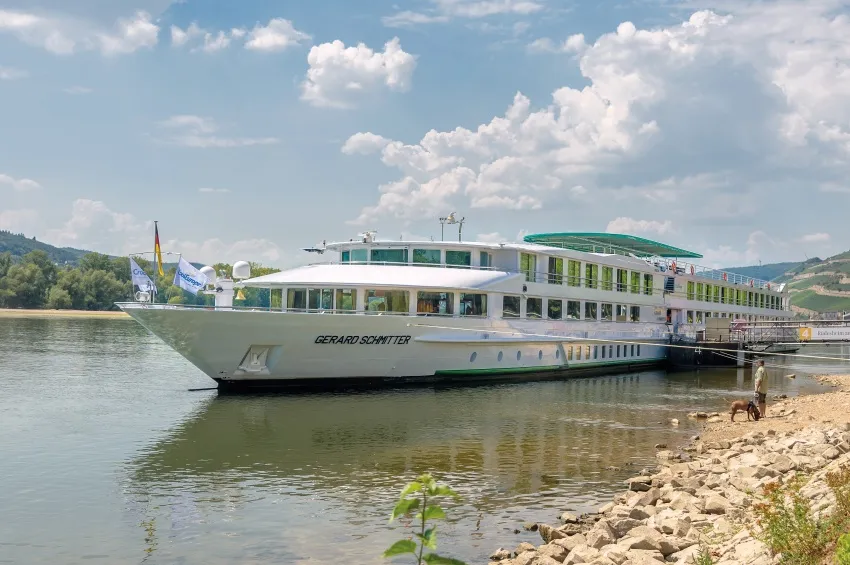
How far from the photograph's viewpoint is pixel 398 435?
20.3 m

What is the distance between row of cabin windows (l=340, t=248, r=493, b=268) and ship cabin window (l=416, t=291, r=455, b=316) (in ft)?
7.58

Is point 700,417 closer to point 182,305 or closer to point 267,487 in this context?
point 267,487

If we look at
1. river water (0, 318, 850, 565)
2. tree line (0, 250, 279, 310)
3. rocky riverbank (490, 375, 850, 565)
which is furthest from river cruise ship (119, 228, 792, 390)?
tree line (0, 250, 279, 310)

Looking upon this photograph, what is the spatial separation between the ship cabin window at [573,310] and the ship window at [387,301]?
10.5m

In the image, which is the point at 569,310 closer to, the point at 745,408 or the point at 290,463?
the point at 745,408

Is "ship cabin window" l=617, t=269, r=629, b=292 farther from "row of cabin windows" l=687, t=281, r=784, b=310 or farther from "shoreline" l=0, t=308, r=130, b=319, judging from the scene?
"shoreline" l=0, t=308, r=130, b=319

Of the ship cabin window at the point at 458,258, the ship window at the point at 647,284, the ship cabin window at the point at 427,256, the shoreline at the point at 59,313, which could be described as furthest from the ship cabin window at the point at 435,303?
the shoreline at the point at 59,313

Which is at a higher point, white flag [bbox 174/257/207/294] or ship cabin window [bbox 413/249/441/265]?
ship cabin window [bbox 413/249/441/265]

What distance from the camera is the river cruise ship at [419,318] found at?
83.5ft

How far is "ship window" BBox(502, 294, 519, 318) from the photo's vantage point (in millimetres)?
31719

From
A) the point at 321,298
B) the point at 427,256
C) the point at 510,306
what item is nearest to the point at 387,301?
the point at 321,298

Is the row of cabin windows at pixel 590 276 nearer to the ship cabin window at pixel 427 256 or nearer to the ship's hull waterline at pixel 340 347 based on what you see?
the ship's hull waterline at pixel 340 347

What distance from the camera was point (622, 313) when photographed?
41250 mm

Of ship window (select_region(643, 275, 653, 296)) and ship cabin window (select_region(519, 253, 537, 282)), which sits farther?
ship window (select_region(643, 275, 653, 296))
